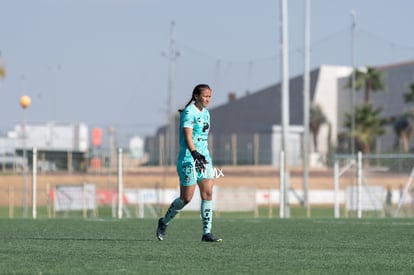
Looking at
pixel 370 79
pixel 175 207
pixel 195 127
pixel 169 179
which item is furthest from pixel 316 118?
pixel 195 127

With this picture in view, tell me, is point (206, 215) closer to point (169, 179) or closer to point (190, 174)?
point (190, 174)

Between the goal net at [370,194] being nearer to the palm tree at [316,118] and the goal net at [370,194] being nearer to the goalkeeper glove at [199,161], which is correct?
the goalkeeper glove at [199,161]

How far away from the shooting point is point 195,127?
530 inches

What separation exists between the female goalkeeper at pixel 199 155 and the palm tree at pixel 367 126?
7489 centimetres

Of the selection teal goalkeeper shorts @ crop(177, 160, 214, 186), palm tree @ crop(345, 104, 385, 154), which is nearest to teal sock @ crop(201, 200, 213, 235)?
teal goalkeeper shorts @ crop(177, 160, 214, 186)

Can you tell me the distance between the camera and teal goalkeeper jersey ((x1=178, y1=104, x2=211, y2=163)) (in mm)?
13352

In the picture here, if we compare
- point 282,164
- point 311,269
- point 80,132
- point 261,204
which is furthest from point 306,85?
point 311,269

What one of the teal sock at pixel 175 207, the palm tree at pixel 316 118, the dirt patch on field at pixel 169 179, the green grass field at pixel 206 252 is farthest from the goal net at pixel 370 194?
the palm tree at pixel 316 118

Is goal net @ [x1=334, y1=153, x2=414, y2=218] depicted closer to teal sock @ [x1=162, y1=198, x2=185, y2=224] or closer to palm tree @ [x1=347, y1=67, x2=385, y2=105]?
teal sock @ [x1=162, y1=198, x2=185, y2=224]

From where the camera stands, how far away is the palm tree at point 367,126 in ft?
289

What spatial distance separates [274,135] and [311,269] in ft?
249

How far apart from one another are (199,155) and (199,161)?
77 millimetres

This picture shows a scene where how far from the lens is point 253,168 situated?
65.2 meters

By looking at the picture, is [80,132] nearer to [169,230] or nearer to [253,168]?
[253,168]
